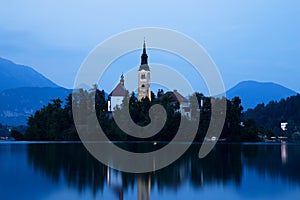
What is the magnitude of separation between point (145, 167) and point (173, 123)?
44.9 meters

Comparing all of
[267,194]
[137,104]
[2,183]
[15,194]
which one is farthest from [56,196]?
[137,104]

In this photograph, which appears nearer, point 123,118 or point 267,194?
point 267,194

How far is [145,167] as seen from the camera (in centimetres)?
2380

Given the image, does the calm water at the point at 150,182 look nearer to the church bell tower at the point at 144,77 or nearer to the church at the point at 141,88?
the church at the point at 141,88

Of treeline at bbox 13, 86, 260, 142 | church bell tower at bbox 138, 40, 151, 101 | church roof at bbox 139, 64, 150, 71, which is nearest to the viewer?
treeline at bbox 13, 86, 260, 142

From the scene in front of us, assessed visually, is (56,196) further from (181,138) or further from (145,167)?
(181,138)

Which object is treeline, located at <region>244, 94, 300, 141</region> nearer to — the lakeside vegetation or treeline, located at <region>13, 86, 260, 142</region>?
the lakeside vegetation

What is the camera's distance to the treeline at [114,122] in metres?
68.0

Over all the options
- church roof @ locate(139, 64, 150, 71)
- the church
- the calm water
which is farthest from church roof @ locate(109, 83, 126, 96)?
the calm water

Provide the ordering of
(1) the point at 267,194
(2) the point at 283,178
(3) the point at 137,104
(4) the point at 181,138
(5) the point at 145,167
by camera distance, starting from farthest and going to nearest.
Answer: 1. (3) the point at 137,104
2. (4) the point at 181,138
3. (5) the point at 145,167
4. (2) the point at 283,178
5. (1) the point at 267,194

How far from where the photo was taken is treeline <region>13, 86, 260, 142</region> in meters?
68.0

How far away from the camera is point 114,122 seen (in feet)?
230

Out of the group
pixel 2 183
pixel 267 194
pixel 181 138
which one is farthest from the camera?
pixel 181 138

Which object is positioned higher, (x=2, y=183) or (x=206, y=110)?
(x=206, y=110)
